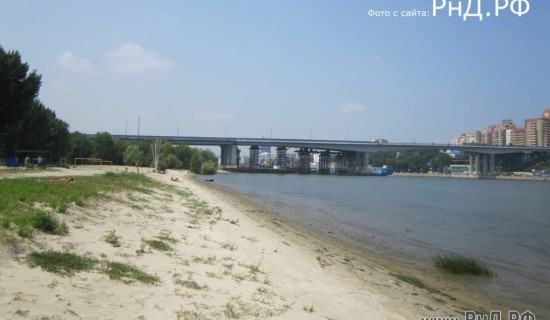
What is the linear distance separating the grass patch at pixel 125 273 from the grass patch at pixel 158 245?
1939mm

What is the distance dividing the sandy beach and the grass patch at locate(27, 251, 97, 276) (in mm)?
155

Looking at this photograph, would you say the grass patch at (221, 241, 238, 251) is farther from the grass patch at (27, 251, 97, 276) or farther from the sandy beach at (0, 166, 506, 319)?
the grass patch at (27, 251, 97, 276)

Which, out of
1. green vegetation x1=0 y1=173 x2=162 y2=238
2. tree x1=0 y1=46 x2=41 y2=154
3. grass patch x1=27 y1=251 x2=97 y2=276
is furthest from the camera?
tree x1=0 y1=46 x2=41 y2=154

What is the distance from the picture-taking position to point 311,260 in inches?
491

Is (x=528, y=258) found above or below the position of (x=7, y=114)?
below

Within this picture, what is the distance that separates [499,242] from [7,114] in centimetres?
3725

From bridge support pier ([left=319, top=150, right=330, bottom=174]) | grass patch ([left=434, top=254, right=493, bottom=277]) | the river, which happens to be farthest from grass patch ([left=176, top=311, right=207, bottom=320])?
bridge support pier ([left=319, top=150, right=330, bottom=174])

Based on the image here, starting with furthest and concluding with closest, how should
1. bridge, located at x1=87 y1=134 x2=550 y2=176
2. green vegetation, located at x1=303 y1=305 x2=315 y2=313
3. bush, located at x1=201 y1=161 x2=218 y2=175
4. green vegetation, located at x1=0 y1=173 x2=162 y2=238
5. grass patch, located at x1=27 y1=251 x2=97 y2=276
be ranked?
bridge, located at x1=87 y1=134 x2=550 y2=176 → bush, located at x1=201 y1=161 x2=218 y2=175 → green vegetation, located at x1=0 y1=173 x2=162 y2=238 → green vegetation, located at x1=303 y1=305 x2=315 y2=313 → grass patch, located at x1=27 y1=251 x2=97 y2=276

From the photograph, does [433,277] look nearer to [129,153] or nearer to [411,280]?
[411,280]

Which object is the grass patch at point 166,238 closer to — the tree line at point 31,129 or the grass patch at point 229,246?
the grass patch at point 229,246

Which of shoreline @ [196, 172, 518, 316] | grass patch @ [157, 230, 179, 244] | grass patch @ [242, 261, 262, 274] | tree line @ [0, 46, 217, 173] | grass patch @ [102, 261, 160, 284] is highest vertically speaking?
tree line @ [0, 46, 217, 173]

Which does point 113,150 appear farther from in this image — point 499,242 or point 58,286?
point 58,286

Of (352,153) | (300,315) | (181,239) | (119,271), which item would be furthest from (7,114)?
(352,153)

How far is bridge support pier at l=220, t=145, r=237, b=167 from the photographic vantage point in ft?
541
